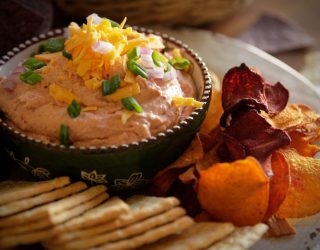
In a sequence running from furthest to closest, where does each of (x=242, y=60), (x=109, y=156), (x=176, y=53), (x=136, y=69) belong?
(x=242, y=60) < (x=176, y=53) < (x=136, y=69) < (x=109, y=156)

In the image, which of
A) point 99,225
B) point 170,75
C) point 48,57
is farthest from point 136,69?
point 99,225

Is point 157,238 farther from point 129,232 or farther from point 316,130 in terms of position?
point 316,130

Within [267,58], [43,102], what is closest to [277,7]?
[267,58]

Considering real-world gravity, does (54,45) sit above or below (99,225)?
above

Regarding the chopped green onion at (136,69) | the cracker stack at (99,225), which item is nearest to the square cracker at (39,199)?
the cracker stack at (99,225)

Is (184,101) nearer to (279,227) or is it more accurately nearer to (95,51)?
(95,51)

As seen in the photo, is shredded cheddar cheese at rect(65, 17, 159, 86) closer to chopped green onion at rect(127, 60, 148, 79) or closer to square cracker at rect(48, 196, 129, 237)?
chopped green onion at rect(127, 60, 148, 79)

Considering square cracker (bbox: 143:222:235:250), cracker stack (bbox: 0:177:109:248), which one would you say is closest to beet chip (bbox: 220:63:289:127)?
square cracker (bbox: 143:222:235:250)
